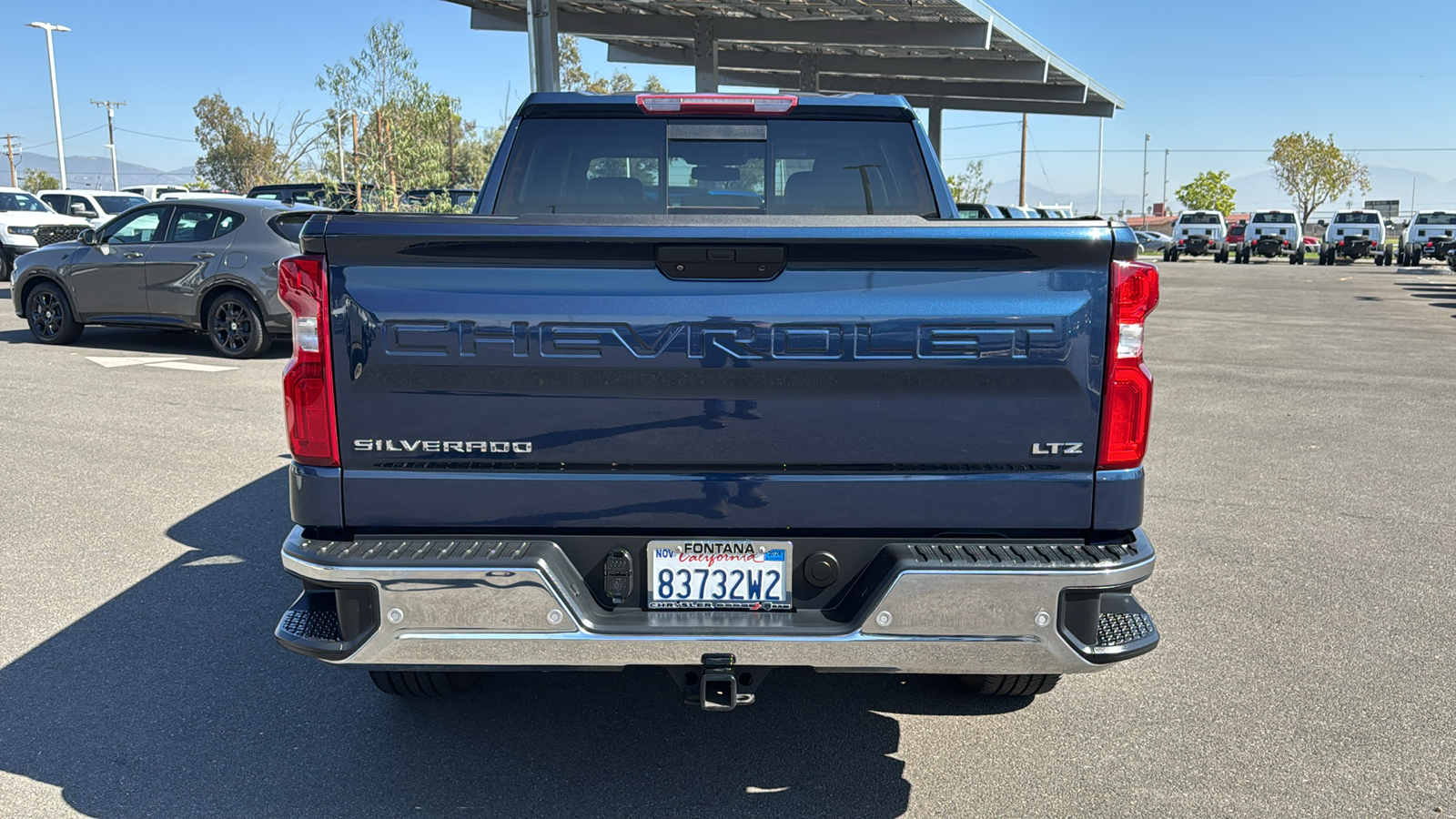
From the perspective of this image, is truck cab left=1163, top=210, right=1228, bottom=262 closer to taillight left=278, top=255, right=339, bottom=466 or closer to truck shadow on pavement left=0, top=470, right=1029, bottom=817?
truck shadow on pavement left=0, top=470, right=1029, bottom=817

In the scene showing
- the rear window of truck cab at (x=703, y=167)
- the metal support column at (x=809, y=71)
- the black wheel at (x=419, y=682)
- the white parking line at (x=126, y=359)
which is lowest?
the black wheel at (x=419, y=682)

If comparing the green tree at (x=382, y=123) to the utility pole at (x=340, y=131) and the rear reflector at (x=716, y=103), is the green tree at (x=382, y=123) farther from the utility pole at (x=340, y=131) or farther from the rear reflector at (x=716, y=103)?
the rear reflector at (x=716, y=103)

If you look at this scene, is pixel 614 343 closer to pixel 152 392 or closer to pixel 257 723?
pixel 257 723

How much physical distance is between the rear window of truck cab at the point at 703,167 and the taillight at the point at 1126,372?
A: 1.80 m

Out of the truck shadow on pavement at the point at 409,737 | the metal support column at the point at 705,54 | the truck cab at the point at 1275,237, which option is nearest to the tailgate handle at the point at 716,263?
the truck shadow on pavement at the point at 409,737

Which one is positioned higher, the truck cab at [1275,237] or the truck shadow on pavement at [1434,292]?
the truck cab at [1275,237]

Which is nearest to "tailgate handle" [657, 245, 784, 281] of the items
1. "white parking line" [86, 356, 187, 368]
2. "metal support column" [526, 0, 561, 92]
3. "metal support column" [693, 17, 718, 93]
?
"white parking line" [86, 356, 187, 368]

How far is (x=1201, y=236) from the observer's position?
47.3 m

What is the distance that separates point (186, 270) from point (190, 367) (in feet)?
4.41

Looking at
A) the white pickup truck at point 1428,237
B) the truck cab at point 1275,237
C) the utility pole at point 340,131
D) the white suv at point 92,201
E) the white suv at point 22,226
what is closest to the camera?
the utility pole at point 340,131

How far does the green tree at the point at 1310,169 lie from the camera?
77.7 m

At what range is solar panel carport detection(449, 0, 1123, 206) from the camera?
62.1 ft

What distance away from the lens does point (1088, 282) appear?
282 cm

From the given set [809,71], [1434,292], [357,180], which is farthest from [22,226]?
[1434,292]
